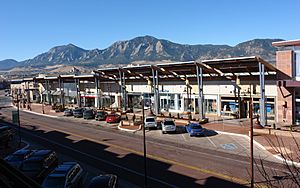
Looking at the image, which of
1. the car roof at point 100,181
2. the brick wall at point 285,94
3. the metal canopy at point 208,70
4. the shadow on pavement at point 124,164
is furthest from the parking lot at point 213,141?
the car roof at point 100,181

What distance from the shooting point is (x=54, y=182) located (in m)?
15.9

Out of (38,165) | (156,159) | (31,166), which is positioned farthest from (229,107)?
(31,166)

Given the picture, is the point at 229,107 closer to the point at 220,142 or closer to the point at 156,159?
the point at 220,142

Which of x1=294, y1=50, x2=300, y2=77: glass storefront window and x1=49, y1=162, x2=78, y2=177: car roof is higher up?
x1=294, y1=50, x2=300, y2=77: glass storefront window

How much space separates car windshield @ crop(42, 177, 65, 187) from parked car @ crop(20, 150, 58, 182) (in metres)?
3.24

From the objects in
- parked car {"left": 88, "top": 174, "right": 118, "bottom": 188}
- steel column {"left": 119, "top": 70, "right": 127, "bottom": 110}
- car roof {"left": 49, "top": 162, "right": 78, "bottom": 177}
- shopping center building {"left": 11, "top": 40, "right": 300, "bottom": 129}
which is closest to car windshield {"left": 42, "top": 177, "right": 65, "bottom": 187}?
car roof {"left": 49, "top": 162, "right": 78, "bottom": 177}

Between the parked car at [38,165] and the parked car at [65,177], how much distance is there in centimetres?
243

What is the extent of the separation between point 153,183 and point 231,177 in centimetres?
501

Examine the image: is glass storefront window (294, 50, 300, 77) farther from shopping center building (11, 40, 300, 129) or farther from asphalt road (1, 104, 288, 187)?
asphalt road (1, 104, 288, 187)

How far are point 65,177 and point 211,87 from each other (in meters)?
33.1

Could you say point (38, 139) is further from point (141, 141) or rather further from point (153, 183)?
point (153, 183)

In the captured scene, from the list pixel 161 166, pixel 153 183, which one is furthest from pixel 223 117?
pixel 153 183

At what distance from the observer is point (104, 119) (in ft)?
161

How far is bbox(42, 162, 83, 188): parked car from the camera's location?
1585 centimetres
